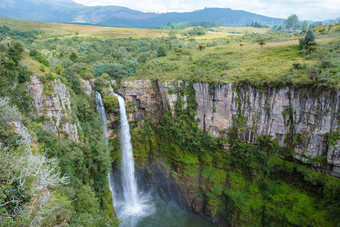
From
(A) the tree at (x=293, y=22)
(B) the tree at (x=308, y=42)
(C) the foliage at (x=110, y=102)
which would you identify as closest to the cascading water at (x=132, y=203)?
(C) the foliage at (x=110, y=102)

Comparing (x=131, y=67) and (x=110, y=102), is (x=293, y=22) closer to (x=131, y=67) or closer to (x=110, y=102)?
(x=131, y=67)

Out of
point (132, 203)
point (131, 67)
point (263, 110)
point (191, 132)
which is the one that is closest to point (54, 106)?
Answer: point (191, 132)

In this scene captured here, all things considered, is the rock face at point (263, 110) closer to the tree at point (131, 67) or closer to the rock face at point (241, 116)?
the rock face at point (241, 116)

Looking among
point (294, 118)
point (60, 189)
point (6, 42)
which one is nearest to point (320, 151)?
point (294, 118)

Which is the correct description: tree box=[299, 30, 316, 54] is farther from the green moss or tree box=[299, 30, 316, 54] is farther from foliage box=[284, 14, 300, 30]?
foliage box=[284, 14, 300, 30]

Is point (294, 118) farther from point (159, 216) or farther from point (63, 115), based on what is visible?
point (63, 115)

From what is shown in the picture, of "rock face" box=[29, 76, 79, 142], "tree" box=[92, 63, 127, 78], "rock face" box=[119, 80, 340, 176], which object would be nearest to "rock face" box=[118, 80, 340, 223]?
"rock face" box=[119, 80, 340, 176]
